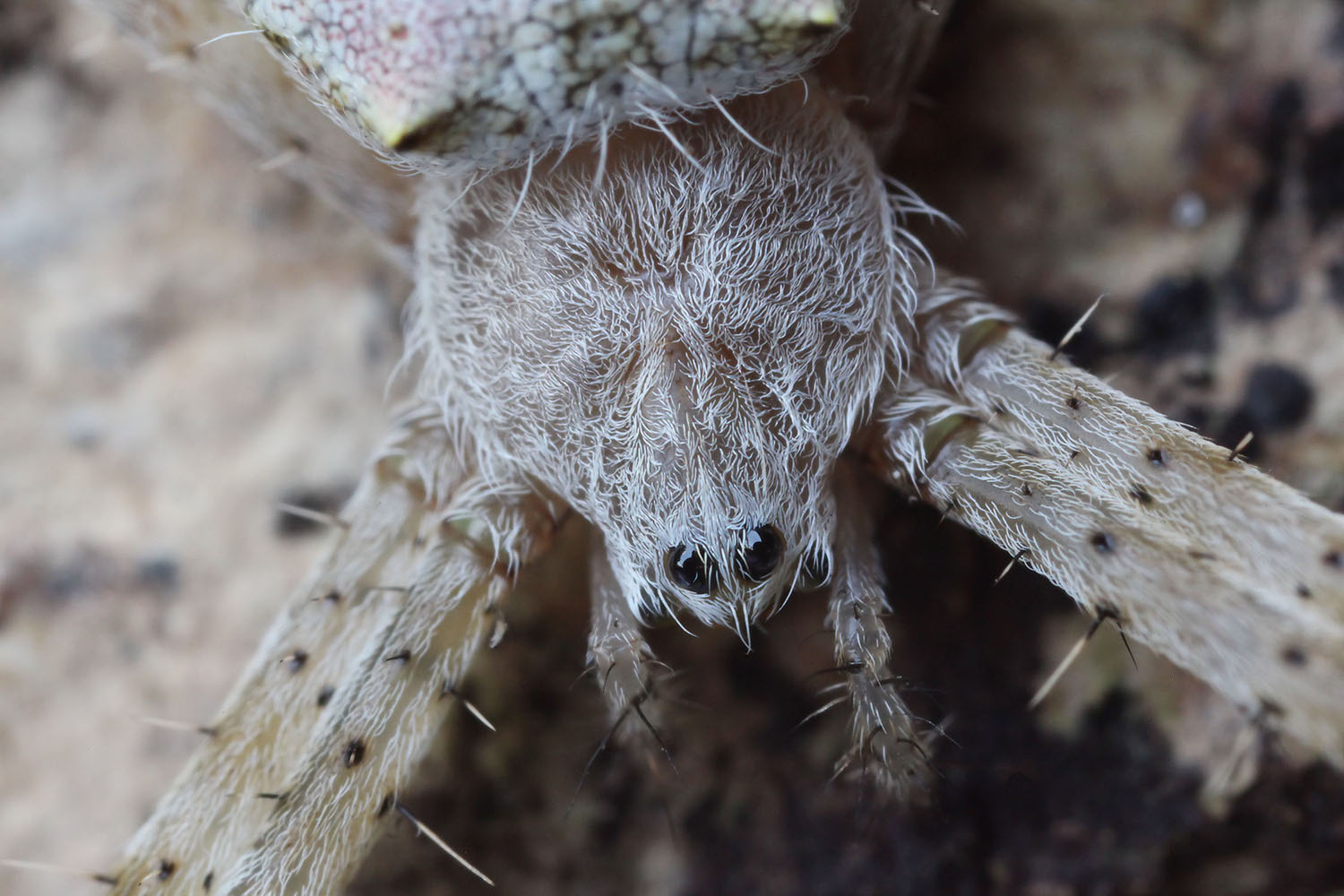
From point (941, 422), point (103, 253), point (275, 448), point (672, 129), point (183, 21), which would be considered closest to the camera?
point (672, 129)

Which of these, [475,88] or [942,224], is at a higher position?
[475,88]

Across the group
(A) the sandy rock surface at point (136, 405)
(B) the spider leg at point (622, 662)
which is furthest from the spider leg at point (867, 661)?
(A) the sandy rock surface at point (136, 405)

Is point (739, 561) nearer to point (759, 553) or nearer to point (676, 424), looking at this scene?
point (759, 553)

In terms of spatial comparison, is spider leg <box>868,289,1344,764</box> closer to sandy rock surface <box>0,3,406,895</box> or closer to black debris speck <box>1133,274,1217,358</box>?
black debris speck <box>1133,274,1217,358</box>

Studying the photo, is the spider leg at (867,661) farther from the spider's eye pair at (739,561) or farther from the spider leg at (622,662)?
the spider leg at (622,662)

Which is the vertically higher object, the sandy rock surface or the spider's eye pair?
the spider's eye pair

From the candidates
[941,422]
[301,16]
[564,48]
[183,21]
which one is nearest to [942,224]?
[941,422]

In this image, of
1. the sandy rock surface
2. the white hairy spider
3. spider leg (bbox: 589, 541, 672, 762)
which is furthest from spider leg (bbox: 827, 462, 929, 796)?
the sandy rock surface

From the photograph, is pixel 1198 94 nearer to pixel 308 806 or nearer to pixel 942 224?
pixel 942 224
